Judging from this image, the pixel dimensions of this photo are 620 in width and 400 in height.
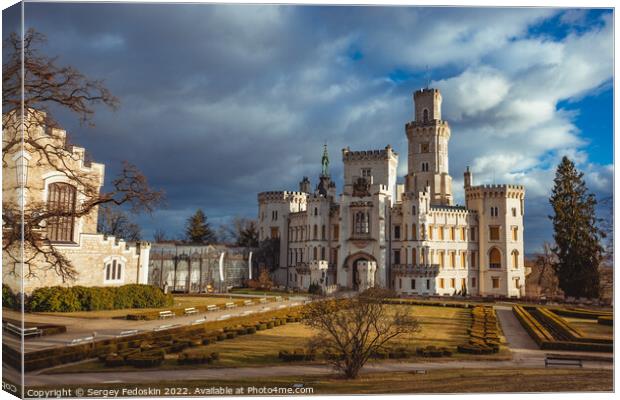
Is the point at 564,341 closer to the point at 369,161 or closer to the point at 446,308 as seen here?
the point at 446,308

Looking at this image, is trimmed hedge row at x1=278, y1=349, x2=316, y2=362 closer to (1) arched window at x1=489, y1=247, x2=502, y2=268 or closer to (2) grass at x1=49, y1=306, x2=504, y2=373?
(2) grass at x1=49, y1=306, x2=504, y2=373

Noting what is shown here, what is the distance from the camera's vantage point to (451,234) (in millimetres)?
55844

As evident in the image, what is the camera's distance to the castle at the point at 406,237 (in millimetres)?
52969

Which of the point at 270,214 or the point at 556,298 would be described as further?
the point at 270,214

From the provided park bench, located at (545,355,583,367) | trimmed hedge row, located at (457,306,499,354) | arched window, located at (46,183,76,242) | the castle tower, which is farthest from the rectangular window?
arched window, located at (46,183,76,242)

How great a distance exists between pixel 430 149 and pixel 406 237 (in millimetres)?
13877

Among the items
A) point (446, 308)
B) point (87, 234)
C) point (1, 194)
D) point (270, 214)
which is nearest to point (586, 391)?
point (1, 194)

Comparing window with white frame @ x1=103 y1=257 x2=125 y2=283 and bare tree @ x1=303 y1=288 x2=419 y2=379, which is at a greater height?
window with white frame @ x1=103 y1=257 x2=125 y2=283

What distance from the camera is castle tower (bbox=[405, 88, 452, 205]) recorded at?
61.3 metres

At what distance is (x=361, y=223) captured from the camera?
53.7m

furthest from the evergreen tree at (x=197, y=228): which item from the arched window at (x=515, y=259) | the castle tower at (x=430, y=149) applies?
the arched window at (x=515, y=259)

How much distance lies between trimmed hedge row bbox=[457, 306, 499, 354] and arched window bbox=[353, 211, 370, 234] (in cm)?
2285

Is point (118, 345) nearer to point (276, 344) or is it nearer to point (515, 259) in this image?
point (276, 344)

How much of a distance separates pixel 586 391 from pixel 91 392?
50.5 feet
